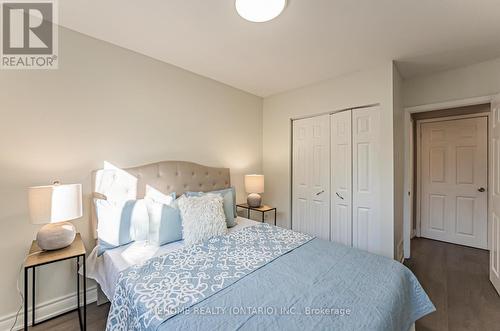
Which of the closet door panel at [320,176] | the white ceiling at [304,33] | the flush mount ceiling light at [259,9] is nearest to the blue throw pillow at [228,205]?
the closet door panel at [320,176]

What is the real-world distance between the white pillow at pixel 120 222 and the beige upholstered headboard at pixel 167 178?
193mm

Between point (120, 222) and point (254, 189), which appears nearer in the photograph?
point (120, 222)

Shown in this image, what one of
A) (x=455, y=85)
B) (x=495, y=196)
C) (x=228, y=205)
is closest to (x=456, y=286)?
(x=495, y=196)

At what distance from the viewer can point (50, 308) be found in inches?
71.7

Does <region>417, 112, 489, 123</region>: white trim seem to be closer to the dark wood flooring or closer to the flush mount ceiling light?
the dark wood flooring

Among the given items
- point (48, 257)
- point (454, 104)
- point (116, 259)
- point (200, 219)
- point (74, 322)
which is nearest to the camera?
point (48, 257)

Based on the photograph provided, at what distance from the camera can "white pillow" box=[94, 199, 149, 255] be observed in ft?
5.94

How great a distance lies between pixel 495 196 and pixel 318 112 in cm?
212

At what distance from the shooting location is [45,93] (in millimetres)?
1814

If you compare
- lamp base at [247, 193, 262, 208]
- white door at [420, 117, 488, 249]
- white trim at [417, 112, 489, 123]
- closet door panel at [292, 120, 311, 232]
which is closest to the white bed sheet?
lamp base at [247, 193, 262, 208]

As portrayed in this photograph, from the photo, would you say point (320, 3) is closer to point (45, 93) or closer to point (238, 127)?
point (238, 127)

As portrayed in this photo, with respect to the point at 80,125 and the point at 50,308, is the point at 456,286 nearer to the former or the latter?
the point at 50,308

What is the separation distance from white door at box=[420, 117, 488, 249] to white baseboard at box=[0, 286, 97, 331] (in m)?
4.94

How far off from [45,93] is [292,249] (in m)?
2.44
